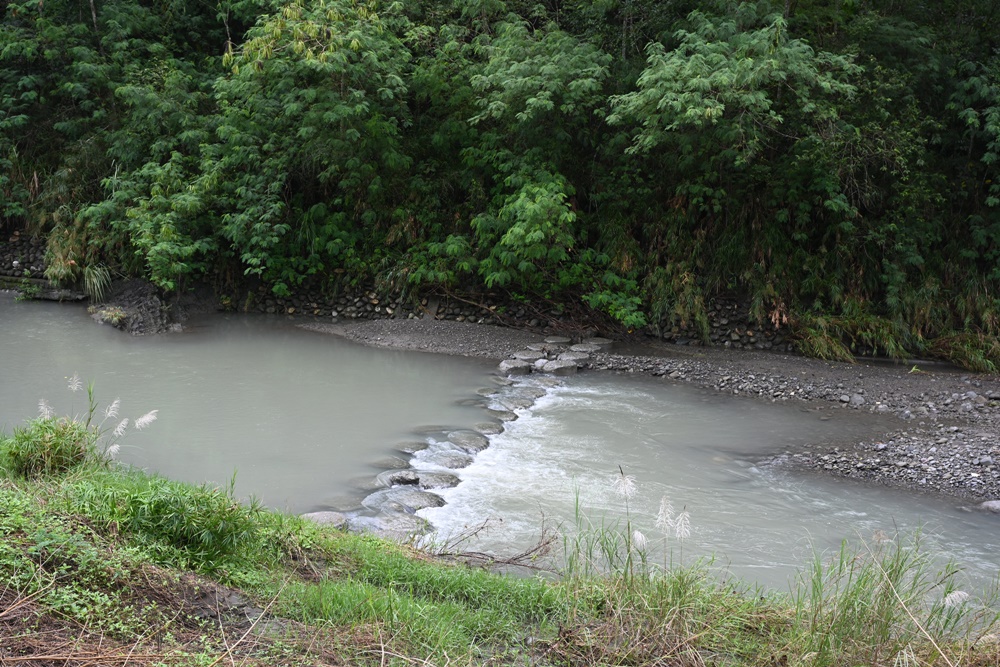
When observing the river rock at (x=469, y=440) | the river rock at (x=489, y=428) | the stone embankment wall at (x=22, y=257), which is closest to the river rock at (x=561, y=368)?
the river rock at (x=489, y=428)

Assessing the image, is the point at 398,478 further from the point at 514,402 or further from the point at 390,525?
the point at 514,402

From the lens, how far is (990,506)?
616cm

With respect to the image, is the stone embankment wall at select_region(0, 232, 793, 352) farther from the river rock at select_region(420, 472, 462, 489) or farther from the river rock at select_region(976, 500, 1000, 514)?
the river rock at select_region(420, 472, 462, 489)

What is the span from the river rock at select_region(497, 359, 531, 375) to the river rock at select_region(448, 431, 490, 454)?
2421 millimetres

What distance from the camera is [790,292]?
11.2 metres

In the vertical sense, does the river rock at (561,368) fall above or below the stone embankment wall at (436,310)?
below

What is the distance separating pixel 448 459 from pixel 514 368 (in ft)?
11.0

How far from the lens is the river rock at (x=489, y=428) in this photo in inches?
308

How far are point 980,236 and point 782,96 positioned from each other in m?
3.39

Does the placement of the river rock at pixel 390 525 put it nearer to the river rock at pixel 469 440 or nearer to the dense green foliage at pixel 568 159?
the river rock at pixel 469 440

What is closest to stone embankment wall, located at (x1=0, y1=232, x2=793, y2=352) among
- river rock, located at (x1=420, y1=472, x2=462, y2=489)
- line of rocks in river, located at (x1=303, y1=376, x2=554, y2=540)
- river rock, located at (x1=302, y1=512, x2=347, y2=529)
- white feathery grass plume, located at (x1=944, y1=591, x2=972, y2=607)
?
line of rocks in river, located at (x1=303, y1=376, x2=554, y2=540)

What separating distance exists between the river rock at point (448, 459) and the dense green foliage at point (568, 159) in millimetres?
4224

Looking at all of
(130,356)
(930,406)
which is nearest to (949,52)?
(930,406)

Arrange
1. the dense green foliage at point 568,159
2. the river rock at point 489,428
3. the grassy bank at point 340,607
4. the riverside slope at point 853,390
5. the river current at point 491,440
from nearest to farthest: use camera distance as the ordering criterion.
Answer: the grassy bank at point 340,607 → the river current at point 491,440 → the riverside slope at point 853,390 → the river rock at point 489,428 → the dense green foliage at point 568,159
